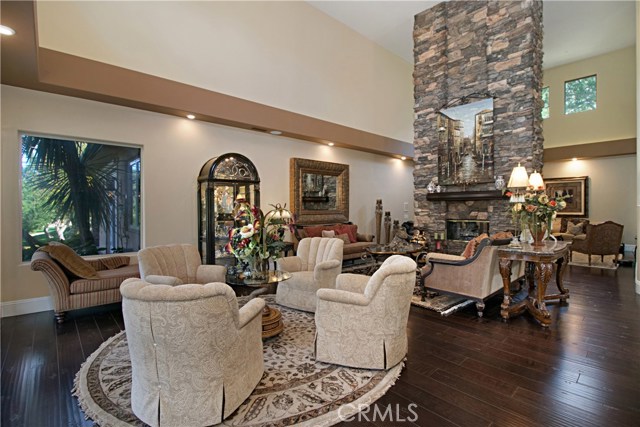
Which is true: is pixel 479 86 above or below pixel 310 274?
above

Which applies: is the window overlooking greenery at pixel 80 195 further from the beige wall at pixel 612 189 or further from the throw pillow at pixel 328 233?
the beige wall at pixel 612 189

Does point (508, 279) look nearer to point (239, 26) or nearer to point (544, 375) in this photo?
point (544, 375)

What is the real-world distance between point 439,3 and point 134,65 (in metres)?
6.72

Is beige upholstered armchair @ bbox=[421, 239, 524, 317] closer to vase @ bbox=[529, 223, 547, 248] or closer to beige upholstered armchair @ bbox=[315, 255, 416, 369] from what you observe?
vase @ bbox=[529, 223, 547, 248]

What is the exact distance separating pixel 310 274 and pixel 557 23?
29.2 feet

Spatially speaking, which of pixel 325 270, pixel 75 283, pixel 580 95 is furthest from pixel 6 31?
pixel 580 95

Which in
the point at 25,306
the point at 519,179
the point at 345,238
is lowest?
the point at 25,306

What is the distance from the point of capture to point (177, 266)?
3861 mm

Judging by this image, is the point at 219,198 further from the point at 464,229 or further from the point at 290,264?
the point at 464,229

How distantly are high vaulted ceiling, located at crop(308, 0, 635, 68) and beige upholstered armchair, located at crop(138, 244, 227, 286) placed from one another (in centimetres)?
644

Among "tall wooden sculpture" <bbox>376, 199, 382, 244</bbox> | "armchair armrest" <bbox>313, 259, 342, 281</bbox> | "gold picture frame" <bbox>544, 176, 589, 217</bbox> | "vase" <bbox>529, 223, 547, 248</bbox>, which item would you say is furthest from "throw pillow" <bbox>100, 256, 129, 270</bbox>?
"gold picture frame" <bbox>544, 176, 589, 217</bbox>

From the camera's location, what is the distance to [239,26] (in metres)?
5.84

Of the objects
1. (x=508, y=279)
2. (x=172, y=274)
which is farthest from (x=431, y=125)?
(x=172, y=274)

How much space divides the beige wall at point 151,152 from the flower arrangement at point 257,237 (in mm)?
2539
